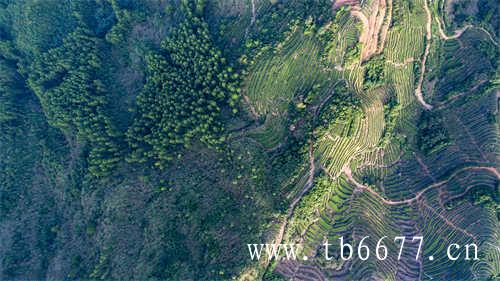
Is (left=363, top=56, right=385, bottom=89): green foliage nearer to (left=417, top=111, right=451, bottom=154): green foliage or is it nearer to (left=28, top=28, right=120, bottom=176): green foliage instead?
(left=417, top=111, right=451, bottom=154): green foliage

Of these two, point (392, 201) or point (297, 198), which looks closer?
point (297, 198)

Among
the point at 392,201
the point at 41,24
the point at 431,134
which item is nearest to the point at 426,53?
the point at 431,134

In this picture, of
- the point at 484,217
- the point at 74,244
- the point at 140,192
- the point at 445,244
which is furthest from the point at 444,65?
the point at 74,244

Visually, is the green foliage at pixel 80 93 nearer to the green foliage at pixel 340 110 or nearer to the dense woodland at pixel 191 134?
the dense woodland at pixel 191 134

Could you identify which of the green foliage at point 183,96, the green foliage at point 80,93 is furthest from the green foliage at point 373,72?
the green foliage at point 80,93

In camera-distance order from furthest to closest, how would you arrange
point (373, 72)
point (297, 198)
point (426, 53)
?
point (426, 53), point (373, 72), point (297, 198)

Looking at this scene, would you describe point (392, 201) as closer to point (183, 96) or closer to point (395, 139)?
point (395, 139)

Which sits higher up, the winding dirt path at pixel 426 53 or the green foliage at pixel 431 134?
the winding dirt path at pixel 426 53
